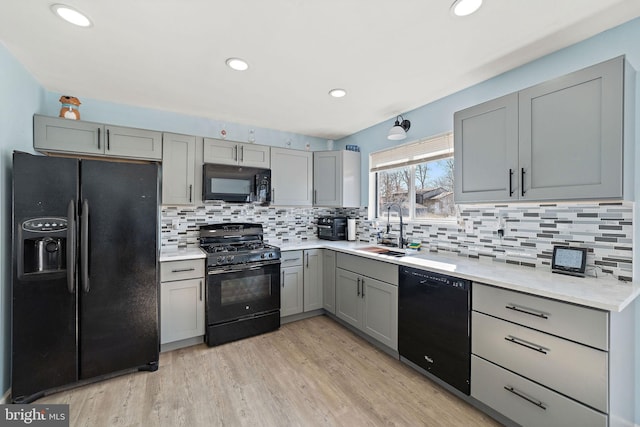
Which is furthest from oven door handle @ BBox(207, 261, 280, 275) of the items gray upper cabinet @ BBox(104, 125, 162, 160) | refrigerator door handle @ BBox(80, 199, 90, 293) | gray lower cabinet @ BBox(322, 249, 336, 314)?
gray upper cabinet @ BBox(104, 125, 162, 160)

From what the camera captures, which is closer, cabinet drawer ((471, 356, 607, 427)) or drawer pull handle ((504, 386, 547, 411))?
cabinet drawer ((471, 356, 607, 427))

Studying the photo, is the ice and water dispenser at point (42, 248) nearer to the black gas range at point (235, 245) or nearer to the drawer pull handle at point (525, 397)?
the black gas range at point (235, 245)

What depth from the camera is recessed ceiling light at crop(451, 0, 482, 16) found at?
142cm

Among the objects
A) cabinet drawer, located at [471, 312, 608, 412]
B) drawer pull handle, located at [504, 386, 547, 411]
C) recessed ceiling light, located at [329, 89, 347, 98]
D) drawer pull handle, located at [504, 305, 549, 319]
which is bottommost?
drawer pull handle, located at [504, 386, 547, 411]

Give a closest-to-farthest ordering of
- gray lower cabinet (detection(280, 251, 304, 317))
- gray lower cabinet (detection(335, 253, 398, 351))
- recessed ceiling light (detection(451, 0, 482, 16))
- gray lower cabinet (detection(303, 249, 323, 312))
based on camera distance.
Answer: recessed ceiling light (detection(451, 0, 482, 16))
gray lower cabinet (detection(335, 253, 398, 351))
gray lower cabinet (detection(280, 251, 304, 317))
gray lower cabinet (detection(303, 249, 323, 312))

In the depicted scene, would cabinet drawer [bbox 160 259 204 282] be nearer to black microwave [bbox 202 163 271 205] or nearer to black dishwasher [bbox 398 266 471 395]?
black microwave [bbox 202 163 271 205]

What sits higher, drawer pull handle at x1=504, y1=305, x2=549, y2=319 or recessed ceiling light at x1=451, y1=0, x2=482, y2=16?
recessed ceiling light at x1=451, y1=0, x2=482, y2=16

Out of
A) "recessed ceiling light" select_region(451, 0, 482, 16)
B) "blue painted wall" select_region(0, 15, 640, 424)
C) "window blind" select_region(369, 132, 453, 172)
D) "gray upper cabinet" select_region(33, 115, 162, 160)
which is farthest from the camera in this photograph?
"window blind" select_region(369, 132, 453, 172)

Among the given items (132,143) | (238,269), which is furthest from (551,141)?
(132,143)

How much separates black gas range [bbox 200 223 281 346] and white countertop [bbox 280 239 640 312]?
1319 millimetres

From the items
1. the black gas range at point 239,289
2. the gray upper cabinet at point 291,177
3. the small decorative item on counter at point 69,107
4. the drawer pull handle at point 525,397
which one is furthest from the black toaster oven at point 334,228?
the small decorative item on counter at point 69,107

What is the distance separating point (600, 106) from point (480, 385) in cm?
180

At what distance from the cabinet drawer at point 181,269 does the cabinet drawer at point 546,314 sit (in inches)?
93.3

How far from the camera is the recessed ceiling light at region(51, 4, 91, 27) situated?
1.48m
